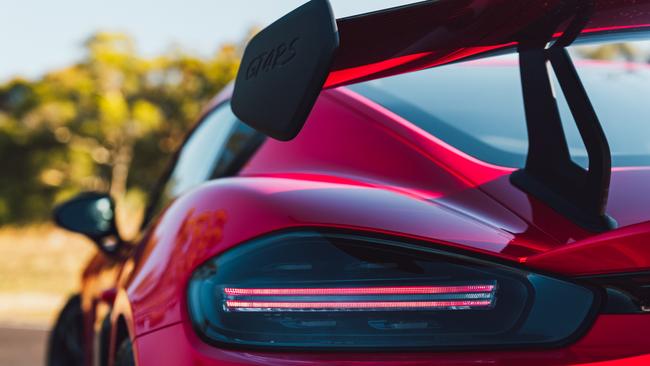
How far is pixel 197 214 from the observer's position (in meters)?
1.69

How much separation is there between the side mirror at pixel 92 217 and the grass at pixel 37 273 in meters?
8.55

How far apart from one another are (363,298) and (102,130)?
37642 millimetres

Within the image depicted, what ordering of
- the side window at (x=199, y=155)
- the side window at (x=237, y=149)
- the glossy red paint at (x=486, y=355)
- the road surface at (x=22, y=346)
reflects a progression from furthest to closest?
the road surface at (x=22, y=346) < the side window at (x=199, y=155) < the side window at (x=237, y=149) < the glossy red paint at (x=486, y=355)

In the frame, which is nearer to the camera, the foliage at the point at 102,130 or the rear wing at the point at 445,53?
the rear wing at the point at 445,53

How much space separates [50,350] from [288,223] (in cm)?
270

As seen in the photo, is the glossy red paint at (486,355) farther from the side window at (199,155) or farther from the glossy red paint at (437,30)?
the side window at (199,155)

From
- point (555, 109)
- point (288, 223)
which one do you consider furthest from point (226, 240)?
point (555, 109)

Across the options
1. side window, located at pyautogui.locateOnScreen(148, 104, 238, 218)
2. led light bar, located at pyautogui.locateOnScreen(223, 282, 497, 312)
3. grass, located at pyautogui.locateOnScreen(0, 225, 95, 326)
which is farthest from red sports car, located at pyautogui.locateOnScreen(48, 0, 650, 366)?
grass, located at pyautogui.locateOnScreen(0, 225, 95, 326)

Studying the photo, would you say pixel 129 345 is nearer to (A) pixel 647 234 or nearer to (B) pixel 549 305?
(B) pixel 549 305

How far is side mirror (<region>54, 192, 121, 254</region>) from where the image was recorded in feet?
10.5

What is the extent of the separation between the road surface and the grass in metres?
1.10

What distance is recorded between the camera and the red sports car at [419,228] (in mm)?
1225

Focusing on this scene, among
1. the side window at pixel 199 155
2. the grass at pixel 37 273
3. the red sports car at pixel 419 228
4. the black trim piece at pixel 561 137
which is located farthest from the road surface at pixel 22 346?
the black trim piece at pixel 561 137

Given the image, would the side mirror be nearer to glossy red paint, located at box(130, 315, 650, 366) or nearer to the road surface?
glossy red paint, located at box(130, 315, 650, 366)
